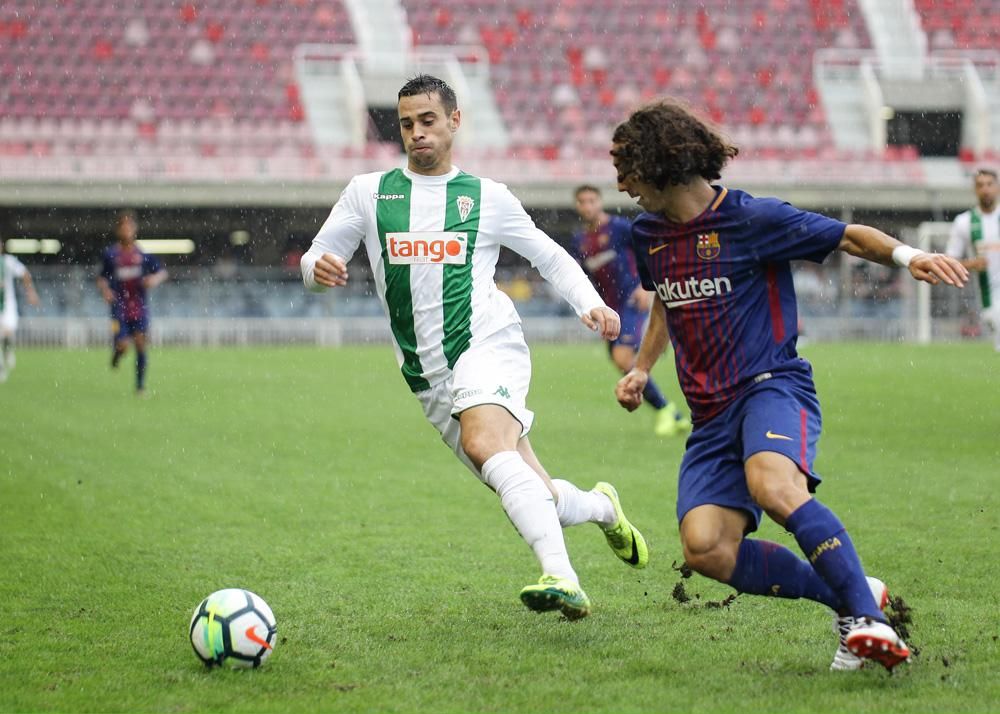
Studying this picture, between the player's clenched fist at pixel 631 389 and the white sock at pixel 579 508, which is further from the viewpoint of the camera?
the white sock at pixel 579 508

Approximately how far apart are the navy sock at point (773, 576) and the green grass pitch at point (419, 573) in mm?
242

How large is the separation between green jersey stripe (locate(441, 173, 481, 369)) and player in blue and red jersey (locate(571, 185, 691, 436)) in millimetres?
6242

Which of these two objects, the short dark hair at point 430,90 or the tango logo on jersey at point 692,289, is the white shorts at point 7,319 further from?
the tango logo on jersey at point 692,289

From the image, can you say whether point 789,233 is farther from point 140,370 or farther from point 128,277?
point 128,277

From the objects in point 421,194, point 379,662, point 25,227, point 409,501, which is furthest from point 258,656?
point 25,227

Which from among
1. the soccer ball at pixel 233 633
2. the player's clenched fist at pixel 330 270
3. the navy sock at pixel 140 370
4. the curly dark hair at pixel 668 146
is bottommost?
the navy sock at pixel 140 370

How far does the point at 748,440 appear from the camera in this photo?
13.1 ft

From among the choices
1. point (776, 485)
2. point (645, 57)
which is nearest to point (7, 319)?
point (776, 485)

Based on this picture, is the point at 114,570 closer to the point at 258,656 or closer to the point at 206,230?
the point at 258,656

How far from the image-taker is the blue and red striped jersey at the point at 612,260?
12.0 metres

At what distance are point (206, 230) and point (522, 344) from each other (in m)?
25.1

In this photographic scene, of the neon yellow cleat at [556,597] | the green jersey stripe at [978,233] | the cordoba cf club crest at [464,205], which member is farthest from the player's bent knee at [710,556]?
the green jersey stripe at [978,233]

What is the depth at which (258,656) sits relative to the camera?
13.8 ft

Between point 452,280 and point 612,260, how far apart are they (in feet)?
23.6
